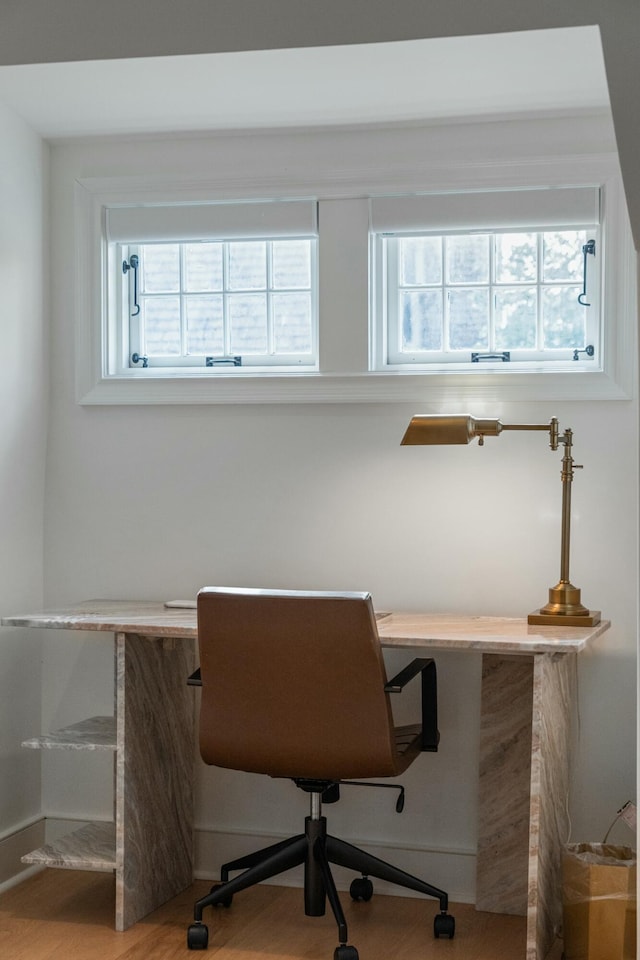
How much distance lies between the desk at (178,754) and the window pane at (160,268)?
109cm

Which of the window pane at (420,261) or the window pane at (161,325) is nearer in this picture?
the window pane at (420,261)

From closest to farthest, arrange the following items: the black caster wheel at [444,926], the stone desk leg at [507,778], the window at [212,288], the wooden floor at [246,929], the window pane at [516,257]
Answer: the wooden floor at [246,929] < the black caster wheel at [444,926] < the stone desk leg at [507,778] < the window pane at [516,257] < the window at [212,288]

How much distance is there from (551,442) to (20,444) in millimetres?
1666

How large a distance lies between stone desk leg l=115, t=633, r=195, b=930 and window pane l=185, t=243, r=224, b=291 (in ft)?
3.90

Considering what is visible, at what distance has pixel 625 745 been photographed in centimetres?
332

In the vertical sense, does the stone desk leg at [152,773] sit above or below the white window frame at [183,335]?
below

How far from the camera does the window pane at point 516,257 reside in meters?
3.52

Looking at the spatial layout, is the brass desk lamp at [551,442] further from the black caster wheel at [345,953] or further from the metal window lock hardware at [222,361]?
the black caster wheel at [345,953]

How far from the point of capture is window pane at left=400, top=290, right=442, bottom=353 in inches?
141

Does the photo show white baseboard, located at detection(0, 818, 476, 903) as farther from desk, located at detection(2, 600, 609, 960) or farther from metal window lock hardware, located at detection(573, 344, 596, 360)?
metal window lock hardware, located at detection(573, 344, 596, 360)

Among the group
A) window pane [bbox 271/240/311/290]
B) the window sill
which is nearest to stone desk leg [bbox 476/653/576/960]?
the window sill

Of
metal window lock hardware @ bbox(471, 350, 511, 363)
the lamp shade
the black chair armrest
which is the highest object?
metal window lock hardware @ bbox(471, 350, 511, 363)

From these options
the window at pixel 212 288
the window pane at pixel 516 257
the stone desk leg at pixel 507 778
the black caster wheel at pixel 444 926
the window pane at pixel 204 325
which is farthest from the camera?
the window pane at pixel 204 325

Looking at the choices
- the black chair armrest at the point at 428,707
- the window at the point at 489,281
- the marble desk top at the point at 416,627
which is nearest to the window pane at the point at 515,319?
the window at the point at 489,281
